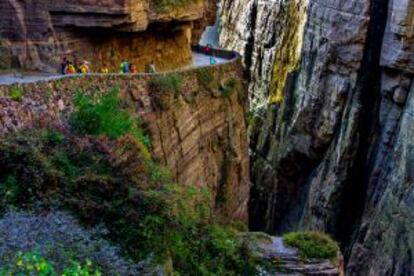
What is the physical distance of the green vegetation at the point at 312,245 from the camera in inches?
596

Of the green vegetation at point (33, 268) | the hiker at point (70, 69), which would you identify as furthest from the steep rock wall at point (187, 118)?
the green vegetation at point (33, 268)

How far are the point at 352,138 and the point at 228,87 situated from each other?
910cm

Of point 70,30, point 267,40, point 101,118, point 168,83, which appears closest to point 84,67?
point 70,30

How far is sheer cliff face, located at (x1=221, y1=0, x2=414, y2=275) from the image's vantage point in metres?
28.6

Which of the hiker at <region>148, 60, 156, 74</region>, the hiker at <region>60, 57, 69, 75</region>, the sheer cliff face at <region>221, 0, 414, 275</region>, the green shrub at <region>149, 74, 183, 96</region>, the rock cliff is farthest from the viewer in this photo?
the sheer cliff face at <region>221, 0, 414, 275</region>

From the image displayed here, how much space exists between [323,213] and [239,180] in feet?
26.0

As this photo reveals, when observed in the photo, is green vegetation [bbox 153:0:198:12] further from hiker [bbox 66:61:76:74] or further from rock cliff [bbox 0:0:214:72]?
hiker [bbox 66:61:76:74]

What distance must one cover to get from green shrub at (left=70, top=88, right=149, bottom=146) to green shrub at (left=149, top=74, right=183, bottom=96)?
345 centimetres

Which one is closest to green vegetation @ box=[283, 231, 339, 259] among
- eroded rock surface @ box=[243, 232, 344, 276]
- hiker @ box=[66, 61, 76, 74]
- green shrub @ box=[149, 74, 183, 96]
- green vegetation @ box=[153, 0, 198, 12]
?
eroded rock surface @ box=[243, 232, 344, 276]

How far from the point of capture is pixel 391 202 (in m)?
28.6

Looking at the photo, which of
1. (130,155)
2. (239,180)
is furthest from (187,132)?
(130,155)

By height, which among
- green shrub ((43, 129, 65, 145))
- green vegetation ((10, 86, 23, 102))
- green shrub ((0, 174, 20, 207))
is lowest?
green shrub ((0, 174, 20, 207))

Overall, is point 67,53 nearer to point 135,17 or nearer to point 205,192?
point 135,17

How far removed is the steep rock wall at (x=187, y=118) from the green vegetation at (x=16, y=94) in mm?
91
